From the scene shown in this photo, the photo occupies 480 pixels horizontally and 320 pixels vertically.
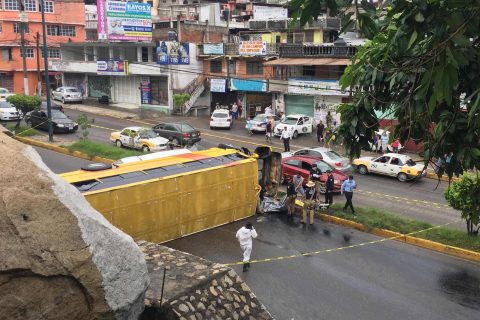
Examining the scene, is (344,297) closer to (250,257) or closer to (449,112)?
(250,257)

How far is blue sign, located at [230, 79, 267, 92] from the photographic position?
40134 millimetres

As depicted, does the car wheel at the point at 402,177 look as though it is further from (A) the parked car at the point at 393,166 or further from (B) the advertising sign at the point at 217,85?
(B) the advertising sign at the point at 217,85

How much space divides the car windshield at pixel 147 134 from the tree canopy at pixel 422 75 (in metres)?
23.2

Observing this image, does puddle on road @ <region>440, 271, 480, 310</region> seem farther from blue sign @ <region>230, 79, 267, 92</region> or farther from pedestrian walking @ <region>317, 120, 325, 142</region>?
blue sign @ <region>230, 79, 267, 92</region>

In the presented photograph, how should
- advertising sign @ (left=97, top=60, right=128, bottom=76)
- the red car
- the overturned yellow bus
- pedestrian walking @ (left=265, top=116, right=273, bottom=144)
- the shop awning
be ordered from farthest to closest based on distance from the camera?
advertising sign @ (left=97, top=60, right=128, bottom=76) → the shop awning → pedestrian walking @ (left=265, top=116, right=273, bottom=144) → the red car → the overturned yellow bus

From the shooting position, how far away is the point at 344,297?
11984 mm

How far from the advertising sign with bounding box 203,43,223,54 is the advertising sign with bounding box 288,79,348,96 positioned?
7495 mm

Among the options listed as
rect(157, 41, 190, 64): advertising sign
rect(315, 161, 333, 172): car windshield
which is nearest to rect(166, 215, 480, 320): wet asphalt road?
rect(315, 161, 333, 172): car windshield

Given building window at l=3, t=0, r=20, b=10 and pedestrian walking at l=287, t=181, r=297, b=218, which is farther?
building window at l=3, t=0, r=20, b=10

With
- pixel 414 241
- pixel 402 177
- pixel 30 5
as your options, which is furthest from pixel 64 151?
pixel 30 5

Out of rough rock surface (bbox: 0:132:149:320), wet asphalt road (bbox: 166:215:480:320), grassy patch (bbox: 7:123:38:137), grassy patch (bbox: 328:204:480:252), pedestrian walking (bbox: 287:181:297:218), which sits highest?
rough rock surface (bbox: 0:132:149:320)

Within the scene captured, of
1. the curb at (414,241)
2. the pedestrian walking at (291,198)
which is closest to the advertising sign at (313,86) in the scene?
the pedestrian walking at (291,198)

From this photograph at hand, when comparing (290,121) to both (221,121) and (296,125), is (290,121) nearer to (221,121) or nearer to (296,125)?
(296,125)

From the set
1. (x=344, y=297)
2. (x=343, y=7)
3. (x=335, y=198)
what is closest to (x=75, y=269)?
(x=343, y=7)
